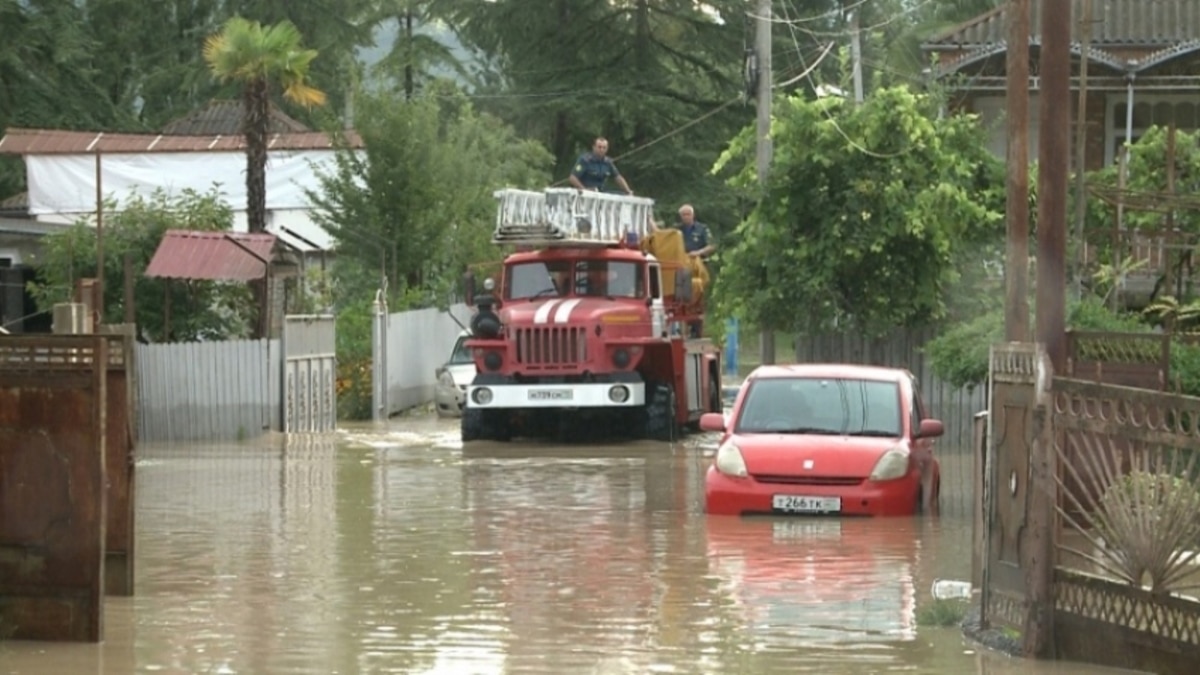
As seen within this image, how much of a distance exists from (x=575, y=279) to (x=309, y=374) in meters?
5.14

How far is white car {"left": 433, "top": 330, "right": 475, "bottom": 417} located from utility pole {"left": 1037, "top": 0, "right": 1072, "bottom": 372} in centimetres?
2464

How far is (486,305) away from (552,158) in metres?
27.7

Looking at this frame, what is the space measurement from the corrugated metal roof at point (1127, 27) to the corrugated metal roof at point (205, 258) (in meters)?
13.5

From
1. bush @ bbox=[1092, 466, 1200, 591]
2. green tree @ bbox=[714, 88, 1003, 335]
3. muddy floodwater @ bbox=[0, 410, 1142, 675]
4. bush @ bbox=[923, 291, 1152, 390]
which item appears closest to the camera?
bush @ bbox=[1092, 466, 1200, 591]

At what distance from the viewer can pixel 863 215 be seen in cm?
2881

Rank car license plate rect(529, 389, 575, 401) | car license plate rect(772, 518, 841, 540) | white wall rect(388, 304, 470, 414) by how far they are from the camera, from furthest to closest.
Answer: white wall rect(388, 304, 470, 414)
car license plate rect(529, 389, 575, 401)
car license plate rect(772, 518, 841, 540)

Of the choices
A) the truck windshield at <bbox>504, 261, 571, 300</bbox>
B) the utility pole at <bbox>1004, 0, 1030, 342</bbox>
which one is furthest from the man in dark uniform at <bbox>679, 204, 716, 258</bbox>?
the utility pole at <bbox>1004, 0, 1030, 342</bbox>

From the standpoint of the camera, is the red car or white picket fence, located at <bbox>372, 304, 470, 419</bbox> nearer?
the red car

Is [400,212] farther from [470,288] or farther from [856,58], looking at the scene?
[470,288]

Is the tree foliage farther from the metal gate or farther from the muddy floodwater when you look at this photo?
the muddy floodwater

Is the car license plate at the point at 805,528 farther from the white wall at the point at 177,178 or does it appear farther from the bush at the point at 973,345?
the white wall at the point at 177,178

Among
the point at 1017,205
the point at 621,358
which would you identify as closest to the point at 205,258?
the point at 621,358

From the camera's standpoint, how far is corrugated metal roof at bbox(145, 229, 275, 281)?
32.0 meters

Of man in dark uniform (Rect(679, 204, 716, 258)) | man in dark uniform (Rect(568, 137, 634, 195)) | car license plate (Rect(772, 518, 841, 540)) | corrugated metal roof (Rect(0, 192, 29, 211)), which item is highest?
corrugated metal roof (Rect(0, 192, 29, 211))
